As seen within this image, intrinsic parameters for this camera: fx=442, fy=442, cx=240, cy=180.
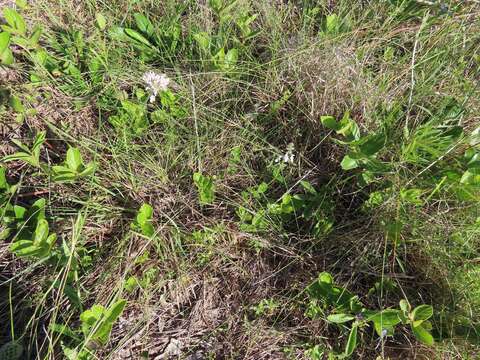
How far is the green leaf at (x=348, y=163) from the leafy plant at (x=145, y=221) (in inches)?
26.6

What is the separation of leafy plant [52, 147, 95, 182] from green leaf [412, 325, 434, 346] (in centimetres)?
114

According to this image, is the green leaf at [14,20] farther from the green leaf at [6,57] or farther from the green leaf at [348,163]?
the green leaf at [348,163]

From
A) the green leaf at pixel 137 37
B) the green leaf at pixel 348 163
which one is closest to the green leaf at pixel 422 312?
the green leaf at pixel 348 163

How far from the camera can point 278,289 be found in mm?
1565

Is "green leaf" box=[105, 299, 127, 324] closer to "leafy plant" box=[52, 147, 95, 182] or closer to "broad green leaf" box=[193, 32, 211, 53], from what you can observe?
"leafy plant" box=[52, 147, 95, 182]

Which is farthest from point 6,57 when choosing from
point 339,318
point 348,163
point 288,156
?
point 339,318

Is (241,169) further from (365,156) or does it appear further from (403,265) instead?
(403,265)

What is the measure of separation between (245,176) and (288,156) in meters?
0.18

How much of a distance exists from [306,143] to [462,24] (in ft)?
2.59

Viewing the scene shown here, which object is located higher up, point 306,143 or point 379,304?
point 306,143

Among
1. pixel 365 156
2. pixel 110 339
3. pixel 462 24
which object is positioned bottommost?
pixel 110 339

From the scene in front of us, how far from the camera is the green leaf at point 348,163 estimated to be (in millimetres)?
1486

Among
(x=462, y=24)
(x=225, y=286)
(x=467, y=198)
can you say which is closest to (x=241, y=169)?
(x=225, y=286)

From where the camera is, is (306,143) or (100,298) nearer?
(100,298)
